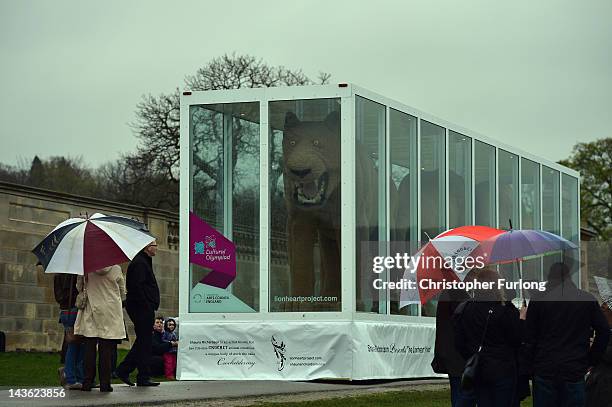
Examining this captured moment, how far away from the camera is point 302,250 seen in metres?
17.4

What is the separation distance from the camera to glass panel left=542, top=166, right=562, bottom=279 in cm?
2397

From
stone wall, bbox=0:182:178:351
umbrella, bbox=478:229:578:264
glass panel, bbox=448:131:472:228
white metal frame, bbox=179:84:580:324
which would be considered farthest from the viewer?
stone wall, bbox=0:182:178:351

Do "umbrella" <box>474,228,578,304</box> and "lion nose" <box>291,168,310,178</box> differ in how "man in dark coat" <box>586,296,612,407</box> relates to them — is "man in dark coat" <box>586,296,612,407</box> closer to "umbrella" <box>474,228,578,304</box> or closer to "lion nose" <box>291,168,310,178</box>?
"umbrella" <box>474,228,578,304</box>

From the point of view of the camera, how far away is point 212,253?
57.4 feet

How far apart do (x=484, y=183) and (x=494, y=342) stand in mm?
10954

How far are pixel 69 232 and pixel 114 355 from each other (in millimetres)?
3975

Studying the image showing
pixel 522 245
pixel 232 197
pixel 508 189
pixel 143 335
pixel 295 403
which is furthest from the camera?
pixel 508 189

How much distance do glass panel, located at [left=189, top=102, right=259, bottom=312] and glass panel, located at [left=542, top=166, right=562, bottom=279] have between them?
803 cm

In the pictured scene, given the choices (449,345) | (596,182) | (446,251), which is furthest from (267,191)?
(596,182)

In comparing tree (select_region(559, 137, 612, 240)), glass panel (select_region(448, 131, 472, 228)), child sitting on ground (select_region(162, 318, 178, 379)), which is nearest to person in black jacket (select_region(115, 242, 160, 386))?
child sitting on ground (select_region(162, 318, 178, 379))

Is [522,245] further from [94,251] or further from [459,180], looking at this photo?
[459,180]

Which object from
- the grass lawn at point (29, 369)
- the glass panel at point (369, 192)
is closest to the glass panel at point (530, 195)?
the glass panel at point (369, 192)

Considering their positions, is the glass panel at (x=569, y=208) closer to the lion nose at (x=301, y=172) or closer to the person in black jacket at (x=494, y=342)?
the lion nose at (x=301, y=172)

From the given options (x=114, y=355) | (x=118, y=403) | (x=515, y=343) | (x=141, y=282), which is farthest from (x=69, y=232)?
(x=515, y=343)
